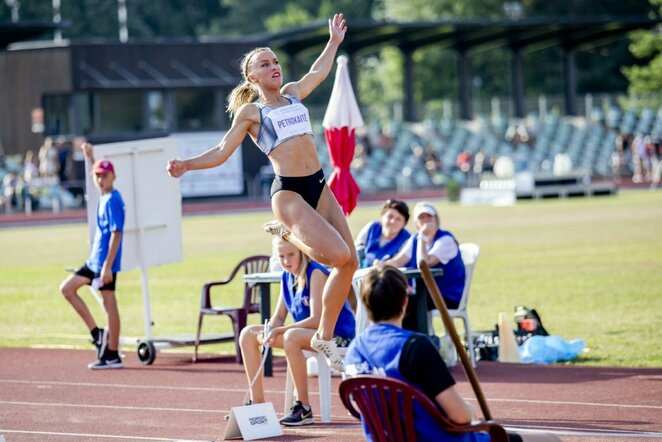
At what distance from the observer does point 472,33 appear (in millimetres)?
55719

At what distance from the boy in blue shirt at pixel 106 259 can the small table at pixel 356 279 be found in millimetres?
1621

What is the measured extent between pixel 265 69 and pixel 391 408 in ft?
11.2

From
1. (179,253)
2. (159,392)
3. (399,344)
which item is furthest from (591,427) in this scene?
(179,253)

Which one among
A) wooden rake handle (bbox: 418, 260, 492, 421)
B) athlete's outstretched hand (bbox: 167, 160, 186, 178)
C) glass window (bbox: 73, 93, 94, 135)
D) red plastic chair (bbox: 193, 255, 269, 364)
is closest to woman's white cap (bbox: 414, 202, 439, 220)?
red plastic chair (bbox: 193, 255, 269, 364)

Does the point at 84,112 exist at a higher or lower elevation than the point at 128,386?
higher

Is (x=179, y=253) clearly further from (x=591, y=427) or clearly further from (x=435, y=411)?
(x=435, y=411)

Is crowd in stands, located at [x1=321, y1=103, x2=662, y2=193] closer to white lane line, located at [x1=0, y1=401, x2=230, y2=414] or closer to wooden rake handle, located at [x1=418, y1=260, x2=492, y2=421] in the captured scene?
white lane line, located at [x1=0, y1=401, x2=230, y2=414]

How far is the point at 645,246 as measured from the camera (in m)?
23.7

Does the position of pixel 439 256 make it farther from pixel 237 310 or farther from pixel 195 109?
pixel 195 109

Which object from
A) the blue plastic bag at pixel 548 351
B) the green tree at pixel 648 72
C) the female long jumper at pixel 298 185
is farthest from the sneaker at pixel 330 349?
the green tree at pixel 648 72

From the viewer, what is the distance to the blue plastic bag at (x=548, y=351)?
11.9m

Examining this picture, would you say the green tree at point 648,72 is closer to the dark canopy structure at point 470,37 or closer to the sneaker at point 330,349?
the dark canopy structure at point 470,37

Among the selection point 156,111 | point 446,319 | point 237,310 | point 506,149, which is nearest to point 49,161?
point 156,111

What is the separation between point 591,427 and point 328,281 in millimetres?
1845
